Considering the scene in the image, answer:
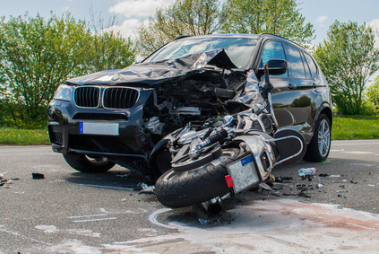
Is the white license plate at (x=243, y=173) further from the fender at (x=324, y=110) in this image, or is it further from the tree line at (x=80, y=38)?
the tree line at (x=80, y=38)

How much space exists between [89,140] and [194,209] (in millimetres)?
1695

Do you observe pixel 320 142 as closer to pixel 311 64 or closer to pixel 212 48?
pixel 311 64

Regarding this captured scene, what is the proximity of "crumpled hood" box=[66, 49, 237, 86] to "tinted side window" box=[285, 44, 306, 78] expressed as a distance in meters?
1.91

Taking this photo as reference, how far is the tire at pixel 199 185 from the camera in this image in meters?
2.97

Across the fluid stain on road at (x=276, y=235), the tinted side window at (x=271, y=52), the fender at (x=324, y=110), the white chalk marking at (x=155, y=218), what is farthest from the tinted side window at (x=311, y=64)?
the white chalk marking at (x=155, y=218)

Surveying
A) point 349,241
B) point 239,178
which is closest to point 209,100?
point 239,178

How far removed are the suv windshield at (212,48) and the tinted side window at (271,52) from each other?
0.18 m

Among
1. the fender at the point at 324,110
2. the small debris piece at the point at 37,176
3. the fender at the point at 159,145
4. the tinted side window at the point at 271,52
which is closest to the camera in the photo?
the fender at the point at 159,145

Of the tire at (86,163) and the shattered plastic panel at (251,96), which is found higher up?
the shattered plastic panel at (251,96)

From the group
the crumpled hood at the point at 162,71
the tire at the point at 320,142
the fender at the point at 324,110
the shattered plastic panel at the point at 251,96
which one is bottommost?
the tire at the point at 320,142

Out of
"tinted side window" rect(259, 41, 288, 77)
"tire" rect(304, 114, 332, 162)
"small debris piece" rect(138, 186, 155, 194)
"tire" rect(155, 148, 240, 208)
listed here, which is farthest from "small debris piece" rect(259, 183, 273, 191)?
"tire" rect(304, 114, 332, 162)

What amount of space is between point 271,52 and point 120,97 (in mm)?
2543

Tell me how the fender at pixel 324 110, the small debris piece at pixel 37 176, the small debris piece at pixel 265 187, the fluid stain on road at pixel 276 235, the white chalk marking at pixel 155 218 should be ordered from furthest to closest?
the fender at pixel 324 110 → the small debris piece at pixel 37 176 → the small debris piece at pixel 265 187 → the white chalk marking at pixel 155 218 → the fluid stain on road at pixel 276 235

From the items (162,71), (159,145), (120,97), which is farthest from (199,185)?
(162,71)
